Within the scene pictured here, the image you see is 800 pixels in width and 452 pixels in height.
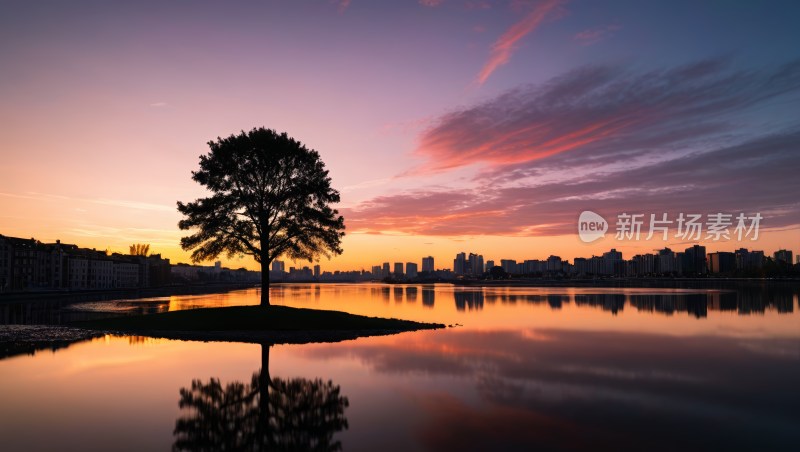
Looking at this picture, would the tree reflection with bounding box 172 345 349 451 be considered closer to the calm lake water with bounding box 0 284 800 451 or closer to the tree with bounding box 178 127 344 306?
the calm lake water with bounding box 0 284 800 451

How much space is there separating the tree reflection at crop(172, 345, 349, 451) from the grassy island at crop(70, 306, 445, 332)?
686 inches

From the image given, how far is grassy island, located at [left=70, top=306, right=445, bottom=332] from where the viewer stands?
118 feet

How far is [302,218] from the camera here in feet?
141

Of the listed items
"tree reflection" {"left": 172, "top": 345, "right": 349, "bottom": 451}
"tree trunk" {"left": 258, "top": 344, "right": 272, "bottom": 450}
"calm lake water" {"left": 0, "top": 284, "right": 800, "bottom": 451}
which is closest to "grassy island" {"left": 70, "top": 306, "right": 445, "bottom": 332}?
"calm lake water" {"left": 0, "top": 284, "right": 800, "bottom": 451}

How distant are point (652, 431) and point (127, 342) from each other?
3029 centimetres

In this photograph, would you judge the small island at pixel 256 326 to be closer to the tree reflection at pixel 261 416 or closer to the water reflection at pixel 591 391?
the water reflection at pixel 591 391

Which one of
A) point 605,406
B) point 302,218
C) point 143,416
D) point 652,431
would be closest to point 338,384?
point 143,416

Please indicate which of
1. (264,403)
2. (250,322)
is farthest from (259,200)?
(264,403)

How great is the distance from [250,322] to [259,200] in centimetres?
1137

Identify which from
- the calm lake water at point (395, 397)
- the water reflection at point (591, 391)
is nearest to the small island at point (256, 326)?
the calm lake water at point (395, 397)

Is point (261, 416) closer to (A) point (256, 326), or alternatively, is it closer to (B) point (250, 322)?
(A) point (256, 326)

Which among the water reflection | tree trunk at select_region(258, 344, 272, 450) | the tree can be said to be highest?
the tree

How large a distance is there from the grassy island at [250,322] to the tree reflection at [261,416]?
17418 millimetres

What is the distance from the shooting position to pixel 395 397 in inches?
693
